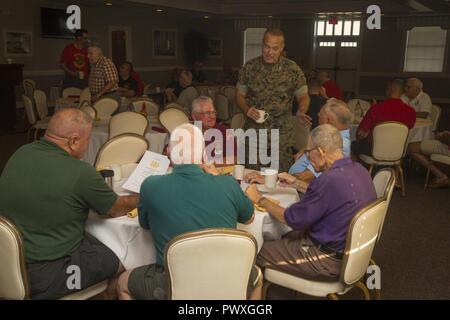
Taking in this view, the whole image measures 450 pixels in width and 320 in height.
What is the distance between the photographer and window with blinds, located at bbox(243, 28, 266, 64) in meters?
16.5

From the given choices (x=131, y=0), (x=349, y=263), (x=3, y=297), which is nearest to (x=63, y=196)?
(x=3, y=297)

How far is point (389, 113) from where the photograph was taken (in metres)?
5.46

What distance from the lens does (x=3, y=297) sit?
7.27ft

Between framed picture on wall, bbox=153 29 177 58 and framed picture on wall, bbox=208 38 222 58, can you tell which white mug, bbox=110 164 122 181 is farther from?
framed picture on wall, bbox=208 38 222 58

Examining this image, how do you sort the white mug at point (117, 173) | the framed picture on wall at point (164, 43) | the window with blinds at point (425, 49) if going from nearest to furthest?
the white mug at point (117, 173) < the window with blinds at point (425, 49) < the framed picture on wall at point (164, 43)

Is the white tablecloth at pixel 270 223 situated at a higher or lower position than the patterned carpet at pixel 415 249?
higher

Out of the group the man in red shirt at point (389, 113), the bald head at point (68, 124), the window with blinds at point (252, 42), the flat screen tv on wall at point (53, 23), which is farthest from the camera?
the window with blinds at point (252, 42)

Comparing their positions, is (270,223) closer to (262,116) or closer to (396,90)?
(262,116)

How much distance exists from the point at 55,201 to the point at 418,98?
6.06m

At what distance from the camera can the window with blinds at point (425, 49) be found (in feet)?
46.2

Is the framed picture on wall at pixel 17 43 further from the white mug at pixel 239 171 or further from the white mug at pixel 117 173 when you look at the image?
the white mug at pixel 239 171

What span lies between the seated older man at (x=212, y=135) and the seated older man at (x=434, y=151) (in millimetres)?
3315

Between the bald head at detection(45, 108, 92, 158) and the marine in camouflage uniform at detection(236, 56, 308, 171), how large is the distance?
1905mm

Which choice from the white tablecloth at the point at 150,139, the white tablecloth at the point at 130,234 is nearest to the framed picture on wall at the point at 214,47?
the white tablecloth at the point at 150,139
